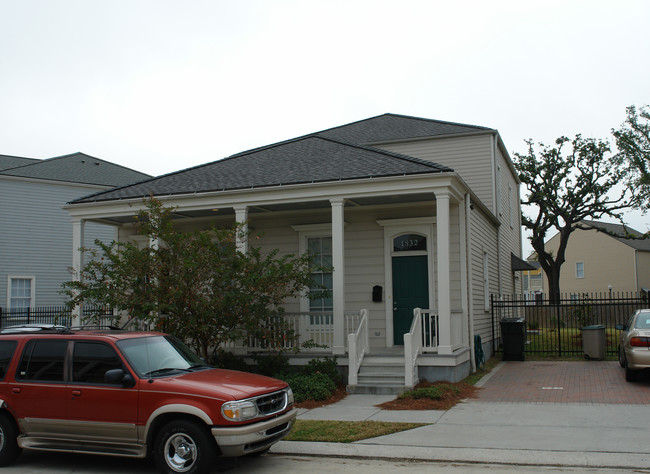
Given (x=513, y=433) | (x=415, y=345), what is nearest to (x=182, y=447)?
(x=513, y=433)

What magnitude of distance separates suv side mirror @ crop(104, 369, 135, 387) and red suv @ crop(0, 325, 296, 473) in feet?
0.03

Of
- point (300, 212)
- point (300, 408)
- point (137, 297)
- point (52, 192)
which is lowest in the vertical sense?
point (300, 408)

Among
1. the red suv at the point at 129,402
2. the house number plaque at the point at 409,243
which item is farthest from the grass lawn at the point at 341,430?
the house number plaque at the point at 409,243

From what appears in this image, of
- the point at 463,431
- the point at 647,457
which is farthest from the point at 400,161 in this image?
the point at 647,457

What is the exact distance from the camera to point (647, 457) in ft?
22.5

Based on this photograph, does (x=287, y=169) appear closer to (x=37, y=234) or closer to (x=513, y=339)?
(x=513, y=339)

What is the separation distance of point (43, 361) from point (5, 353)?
2.11 ft

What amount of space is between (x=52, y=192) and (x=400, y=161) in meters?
17.6

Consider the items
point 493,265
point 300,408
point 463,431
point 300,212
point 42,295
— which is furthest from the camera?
point 42,295

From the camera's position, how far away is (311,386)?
1135 cm

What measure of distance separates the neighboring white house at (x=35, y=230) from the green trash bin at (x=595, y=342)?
1859 centimetres

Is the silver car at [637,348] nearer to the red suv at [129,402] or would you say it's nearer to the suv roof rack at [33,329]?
the red suv at [129,402]

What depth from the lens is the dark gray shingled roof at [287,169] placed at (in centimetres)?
1308

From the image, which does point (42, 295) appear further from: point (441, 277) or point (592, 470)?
point (592, 470)
